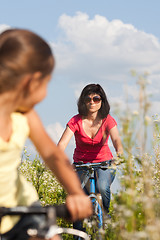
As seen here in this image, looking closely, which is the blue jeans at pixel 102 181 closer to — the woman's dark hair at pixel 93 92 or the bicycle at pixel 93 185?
the bicycle at pixel 93 185

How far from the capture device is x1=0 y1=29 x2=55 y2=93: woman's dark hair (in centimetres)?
219

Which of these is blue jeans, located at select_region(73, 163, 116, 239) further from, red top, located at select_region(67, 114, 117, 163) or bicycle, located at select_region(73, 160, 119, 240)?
red top, located at select_region(67, 114, 117, 163)

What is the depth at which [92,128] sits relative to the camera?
6.83 m

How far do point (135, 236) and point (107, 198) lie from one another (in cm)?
408

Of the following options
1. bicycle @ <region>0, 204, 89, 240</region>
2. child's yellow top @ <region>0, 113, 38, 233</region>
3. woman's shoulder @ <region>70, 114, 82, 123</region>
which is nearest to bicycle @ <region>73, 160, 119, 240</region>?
woman's shoulder @ <region>70, 114, 82, 123</region>

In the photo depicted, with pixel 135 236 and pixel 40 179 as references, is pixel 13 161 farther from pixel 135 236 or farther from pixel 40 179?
pixel 40 179

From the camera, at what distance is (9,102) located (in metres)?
2.36

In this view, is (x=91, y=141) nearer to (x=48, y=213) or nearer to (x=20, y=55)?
(x=20, y=55)

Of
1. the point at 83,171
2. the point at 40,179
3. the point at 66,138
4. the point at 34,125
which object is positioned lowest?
the point at 40,179

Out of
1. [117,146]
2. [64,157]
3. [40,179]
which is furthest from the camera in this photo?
[40,179]

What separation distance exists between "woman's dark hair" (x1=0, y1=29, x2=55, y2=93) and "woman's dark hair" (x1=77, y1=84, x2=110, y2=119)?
4605 millimetres

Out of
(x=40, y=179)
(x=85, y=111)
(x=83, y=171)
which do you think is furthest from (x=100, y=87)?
(x=40, y=179)

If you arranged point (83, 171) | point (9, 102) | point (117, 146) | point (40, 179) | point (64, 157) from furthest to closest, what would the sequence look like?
point (40, 179), point (117, 146), point (83, 171), point (64, 157), point (9, 102)

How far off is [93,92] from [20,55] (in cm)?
469
